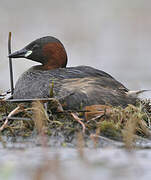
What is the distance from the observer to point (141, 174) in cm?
432

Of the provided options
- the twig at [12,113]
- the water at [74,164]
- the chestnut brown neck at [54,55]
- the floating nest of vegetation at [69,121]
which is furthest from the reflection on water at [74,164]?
the chestnut brown neck at [54,55]

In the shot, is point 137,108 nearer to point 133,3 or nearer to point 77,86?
point 77,86

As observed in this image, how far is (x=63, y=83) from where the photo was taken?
675 cm

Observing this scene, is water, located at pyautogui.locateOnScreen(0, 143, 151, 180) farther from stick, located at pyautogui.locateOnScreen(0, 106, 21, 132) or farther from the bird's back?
the bird's back

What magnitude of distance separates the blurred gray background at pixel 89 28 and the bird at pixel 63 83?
4.89m

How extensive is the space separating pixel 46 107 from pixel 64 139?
0.55 meters

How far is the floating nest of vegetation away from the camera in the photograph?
226 inches

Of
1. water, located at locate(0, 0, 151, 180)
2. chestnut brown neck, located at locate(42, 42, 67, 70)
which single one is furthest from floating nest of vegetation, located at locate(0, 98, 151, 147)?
water, located at locate(0, 0, 151, 180)

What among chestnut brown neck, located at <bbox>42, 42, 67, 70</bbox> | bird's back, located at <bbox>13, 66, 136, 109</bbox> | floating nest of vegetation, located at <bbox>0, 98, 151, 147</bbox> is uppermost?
chestnut brown neck, located at <bbox>42, 42, 67, 70</bbox>

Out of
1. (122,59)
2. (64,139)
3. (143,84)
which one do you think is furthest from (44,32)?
(64,139)

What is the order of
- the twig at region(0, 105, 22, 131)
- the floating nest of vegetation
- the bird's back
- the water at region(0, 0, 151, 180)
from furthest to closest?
1. the water at region(0, 0, 151, 180)
2. the bird's back
3. the twig at region(0, 105, 22, 131)
4. the floating nest of vegetation

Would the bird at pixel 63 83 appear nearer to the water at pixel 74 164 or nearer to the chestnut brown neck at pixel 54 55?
the chestnut brown neck at pixel 54 55

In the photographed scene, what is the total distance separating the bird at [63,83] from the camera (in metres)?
6.50

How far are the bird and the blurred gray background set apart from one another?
4.89 m
